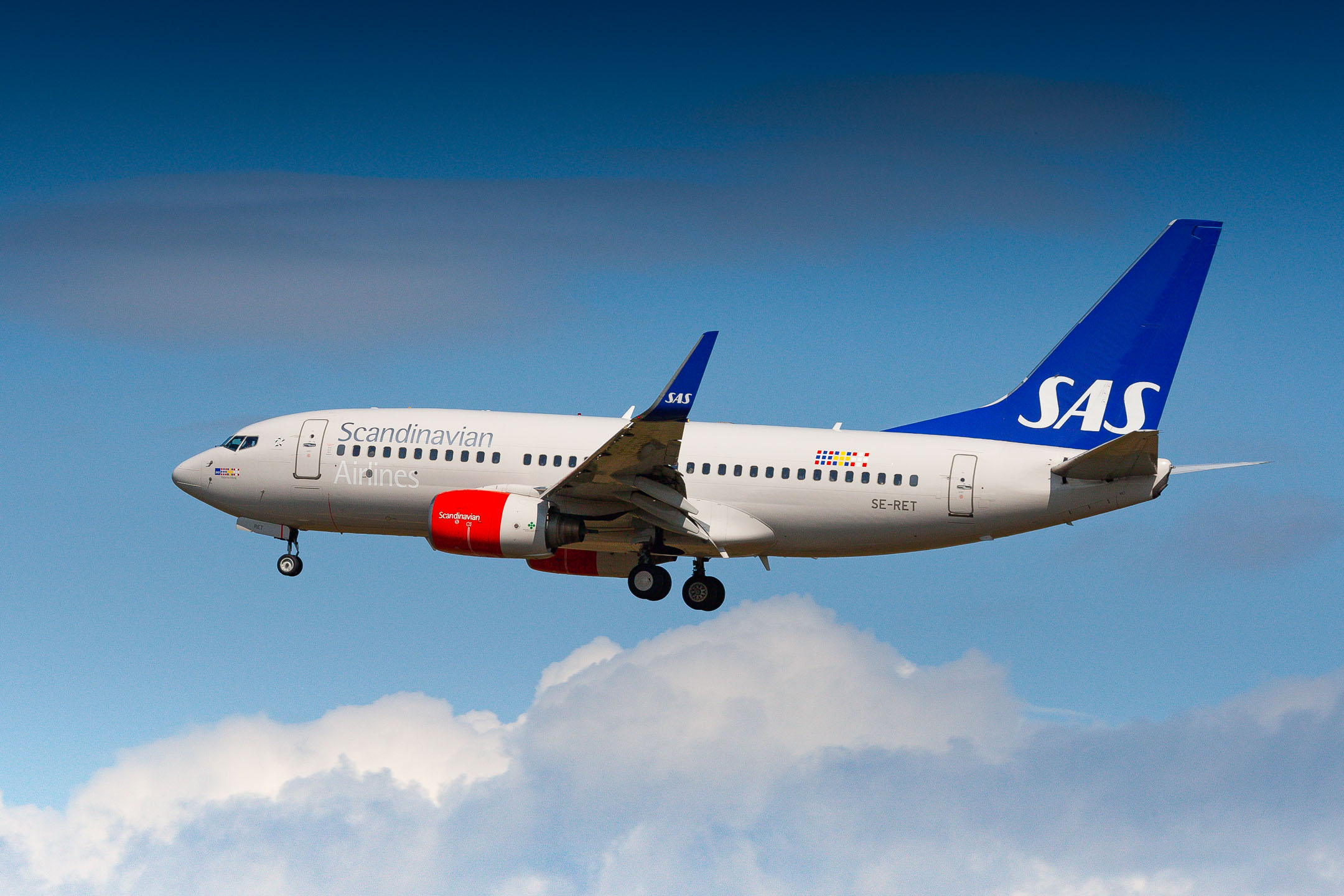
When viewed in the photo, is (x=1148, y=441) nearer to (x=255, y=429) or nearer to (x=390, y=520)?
(x=390, y=520)

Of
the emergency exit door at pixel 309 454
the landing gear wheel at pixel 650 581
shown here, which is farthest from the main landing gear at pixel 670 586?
the emergency exit door at pixel 309 454

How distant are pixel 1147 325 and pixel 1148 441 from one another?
736 centimetres

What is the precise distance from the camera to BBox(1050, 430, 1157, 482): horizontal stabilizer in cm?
4131

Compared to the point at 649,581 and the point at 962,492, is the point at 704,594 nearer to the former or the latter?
the point at 649,581

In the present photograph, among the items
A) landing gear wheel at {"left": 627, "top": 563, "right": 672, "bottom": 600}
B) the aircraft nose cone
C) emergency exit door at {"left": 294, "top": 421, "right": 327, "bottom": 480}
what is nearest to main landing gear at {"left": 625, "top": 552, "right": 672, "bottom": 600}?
landing gear wheel at {"left": 627, "top": 563, "right": 672, "bottom": 600}

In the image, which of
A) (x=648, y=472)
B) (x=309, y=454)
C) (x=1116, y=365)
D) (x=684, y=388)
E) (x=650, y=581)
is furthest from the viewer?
(x=309, y=454)

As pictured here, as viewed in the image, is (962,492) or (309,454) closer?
(962,492)

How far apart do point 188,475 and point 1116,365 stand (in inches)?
1195

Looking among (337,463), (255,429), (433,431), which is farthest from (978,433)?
(255,429)

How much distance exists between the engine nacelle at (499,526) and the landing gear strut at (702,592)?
496cm

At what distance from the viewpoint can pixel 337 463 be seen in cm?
4922

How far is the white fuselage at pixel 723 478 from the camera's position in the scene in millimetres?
45125

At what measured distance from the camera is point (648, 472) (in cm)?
4450

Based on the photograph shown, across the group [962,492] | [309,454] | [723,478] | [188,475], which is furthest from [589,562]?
[188,475]
